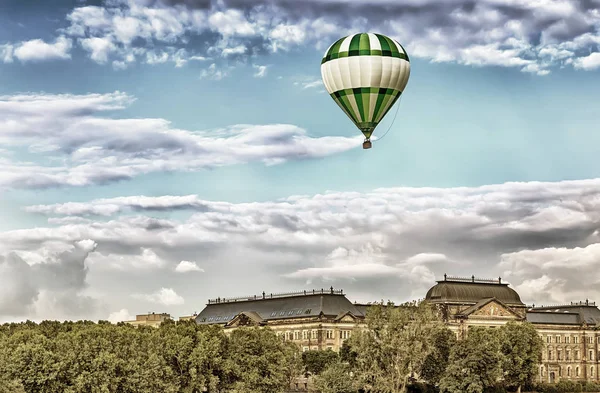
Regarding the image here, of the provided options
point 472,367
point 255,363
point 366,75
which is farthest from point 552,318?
point 366,75

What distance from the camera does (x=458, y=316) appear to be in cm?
17375

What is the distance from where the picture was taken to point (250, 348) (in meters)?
122

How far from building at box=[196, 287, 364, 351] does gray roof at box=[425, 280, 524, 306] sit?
13.3 m

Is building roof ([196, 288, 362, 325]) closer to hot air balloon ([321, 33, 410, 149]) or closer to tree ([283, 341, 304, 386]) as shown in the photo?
tree ([283, 341, 304, 386])

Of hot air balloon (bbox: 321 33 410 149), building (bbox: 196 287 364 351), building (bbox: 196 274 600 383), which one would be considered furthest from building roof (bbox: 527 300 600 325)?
hot air balloon (bbox: 321 33 410 149)

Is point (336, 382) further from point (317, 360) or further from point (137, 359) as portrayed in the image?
point (137, 359)

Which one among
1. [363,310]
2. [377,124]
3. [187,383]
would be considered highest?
[377,124]

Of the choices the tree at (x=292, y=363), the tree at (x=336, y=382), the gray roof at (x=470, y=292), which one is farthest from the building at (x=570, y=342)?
the tree at (x=336, y=382)

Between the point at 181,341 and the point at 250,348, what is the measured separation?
9.85m

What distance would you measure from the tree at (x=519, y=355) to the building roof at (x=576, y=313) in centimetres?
3944

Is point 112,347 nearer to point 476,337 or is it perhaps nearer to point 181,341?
point 181,341

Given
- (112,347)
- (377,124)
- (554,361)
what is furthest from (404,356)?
(554,361)

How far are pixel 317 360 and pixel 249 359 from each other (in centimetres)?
3171

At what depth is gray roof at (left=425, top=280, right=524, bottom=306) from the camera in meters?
175
